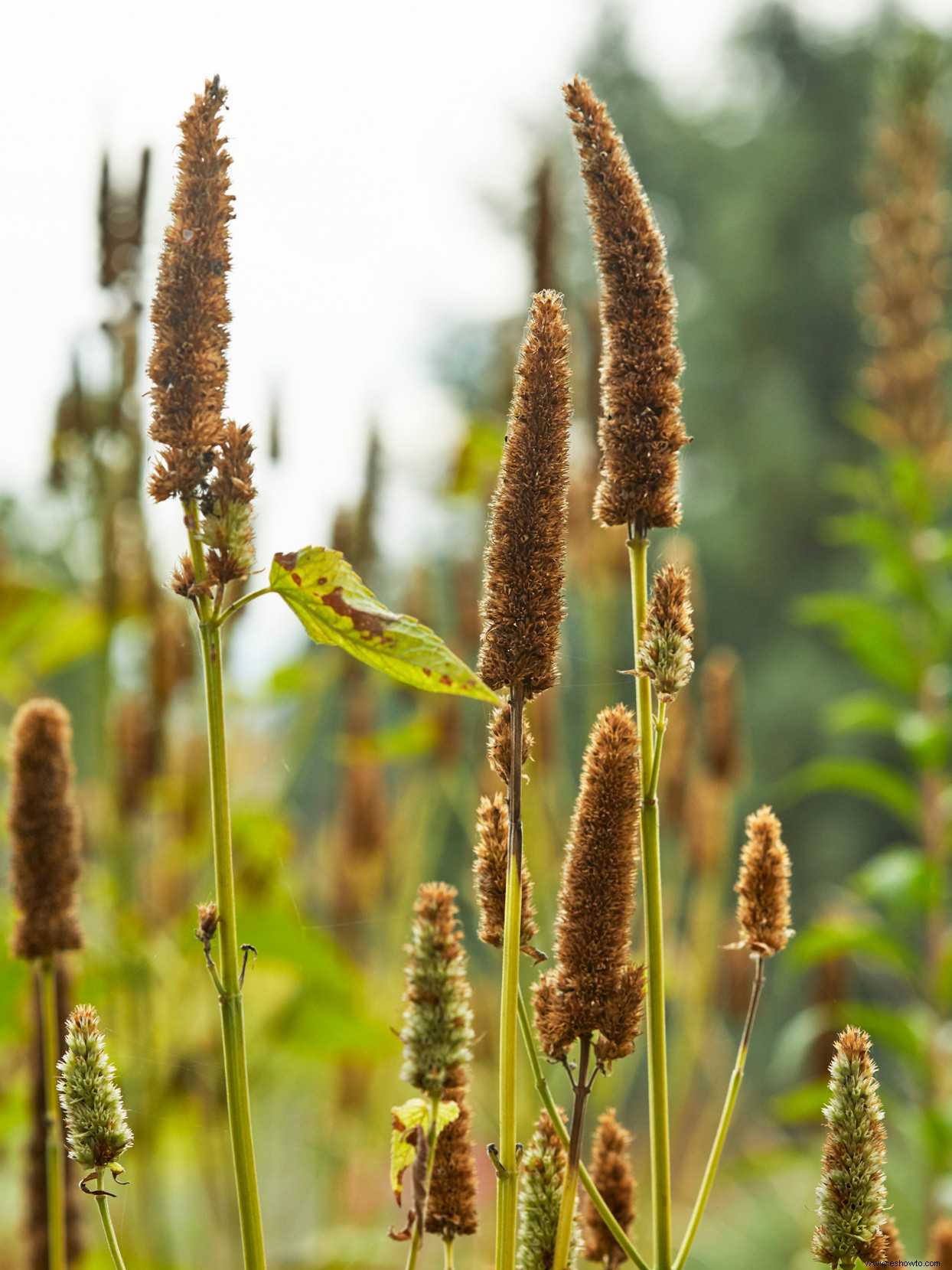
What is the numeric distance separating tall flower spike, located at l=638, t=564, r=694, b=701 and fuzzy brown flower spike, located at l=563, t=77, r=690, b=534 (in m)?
0.02

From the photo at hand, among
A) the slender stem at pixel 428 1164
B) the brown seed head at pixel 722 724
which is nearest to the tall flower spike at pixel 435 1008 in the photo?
the slender stem at pixel 428 1164

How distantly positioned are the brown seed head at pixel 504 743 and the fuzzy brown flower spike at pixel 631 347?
1.9 inches

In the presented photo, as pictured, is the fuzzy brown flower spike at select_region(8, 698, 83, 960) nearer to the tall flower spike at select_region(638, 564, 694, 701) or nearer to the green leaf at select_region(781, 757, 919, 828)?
the tall flower spike at select_region(638, 564, 694, 701)

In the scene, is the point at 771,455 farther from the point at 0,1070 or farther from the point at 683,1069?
the point at 0,1070

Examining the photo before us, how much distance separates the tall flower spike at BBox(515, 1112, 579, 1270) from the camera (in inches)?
9.3

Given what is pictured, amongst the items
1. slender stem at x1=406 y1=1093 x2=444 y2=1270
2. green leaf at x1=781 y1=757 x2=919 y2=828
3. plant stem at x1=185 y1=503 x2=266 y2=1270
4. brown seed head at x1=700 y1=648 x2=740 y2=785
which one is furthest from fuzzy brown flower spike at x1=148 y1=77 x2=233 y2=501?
green leaf at x1=781 y1=757 x2=919 y2=828

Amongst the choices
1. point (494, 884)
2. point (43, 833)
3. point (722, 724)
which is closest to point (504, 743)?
point (494, 884)

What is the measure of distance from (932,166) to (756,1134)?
221 cm

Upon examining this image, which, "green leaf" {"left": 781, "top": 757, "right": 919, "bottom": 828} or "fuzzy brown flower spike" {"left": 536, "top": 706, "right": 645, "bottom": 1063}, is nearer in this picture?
"fuzzy brown flower spike" {"left": 536, "top": 706, "right": 645, "bottom": 1063}

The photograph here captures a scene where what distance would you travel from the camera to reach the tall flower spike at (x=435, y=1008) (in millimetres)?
201

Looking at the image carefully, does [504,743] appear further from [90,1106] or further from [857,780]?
[857,780]

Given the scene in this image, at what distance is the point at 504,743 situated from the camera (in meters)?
0.25

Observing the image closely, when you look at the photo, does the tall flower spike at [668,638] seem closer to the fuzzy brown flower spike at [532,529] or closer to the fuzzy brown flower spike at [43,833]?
the fuzzy brown flower spike at [532,529]

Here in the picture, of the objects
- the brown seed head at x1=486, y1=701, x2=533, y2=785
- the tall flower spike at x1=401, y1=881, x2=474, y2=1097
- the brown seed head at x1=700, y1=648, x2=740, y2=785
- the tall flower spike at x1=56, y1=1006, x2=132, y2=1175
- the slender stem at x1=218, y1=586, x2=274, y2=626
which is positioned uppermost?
the brown seed head at x1=700, y1=648, x2=740, y2=785
